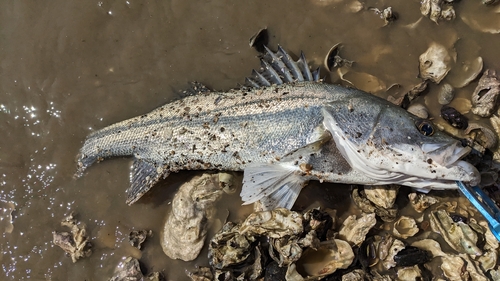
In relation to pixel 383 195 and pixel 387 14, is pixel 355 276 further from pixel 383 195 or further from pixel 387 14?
pixel 387 14

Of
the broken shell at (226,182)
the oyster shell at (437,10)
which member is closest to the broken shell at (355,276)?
the broken shell at (226,182)

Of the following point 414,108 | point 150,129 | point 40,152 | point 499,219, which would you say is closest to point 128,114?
Answer: point 150,129

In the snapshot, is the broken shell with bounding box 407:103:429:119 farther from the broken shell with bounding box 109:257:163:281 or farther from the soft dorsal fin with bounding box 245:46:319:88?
the broken shell with bounding box 109:257:163:281

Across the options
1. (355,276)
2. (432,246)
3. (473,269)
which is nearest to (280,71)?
(355,276)

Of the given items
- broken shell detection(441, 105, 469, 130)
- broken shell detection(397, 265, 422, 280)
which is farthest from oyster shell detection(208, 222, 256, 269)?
broken shell detection(441, 105, 469, 130)

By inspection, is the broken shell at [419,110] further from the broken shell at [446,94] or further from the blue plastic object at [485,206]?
the blue plastic object at [485,206]
